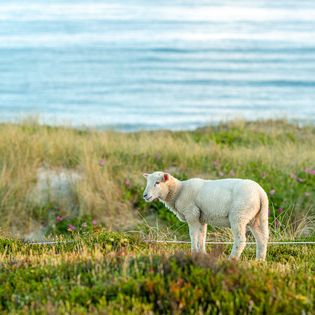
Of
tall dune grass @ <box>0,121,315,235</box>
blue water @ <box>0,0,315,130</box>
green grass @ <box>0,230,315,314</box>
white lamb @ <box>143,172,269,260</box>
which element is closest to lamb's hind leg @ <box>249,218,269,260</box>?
white lamb @ <box>143,172,269,260</box>

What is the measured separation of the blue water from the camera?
112 ft

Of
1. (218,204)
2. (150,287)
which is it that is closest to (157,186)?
(218,204)

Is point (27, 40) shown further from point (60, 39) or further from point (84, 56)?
point (84, 56)

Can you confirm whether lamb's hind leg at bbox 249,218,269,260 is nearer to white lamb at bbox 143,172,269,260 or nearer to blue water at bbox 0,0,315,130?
white lamb at bbox 143,172,269,260

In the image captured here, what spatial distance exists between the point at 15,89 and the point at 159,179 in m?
31.6

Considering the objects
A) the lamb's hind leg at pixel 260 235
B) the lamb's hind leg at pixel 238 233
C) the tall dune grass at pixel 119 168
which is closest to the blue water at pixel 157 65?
the tall dune grass at pixel 119 168

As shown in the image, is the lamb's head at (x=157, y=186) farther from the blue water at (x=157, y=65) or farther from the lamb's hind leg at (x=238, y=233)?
the blue water at (x=157, y=65)

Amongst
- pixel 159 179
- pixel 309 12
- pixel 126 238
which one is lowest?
pixel 126 238

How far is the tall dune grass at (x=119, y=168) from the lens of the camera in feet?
51.9

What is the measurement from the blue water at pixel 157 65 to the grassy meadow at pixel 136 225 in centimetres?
463

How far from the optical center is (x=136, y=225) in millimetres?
15297

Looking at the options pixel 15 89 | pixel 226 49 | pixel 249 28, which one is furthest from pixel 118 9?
pixel 15 89

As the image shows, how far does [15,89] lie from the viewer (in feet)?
131

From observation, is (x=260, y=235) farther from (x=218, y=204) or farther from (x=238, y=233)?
(x=218, y=204)
